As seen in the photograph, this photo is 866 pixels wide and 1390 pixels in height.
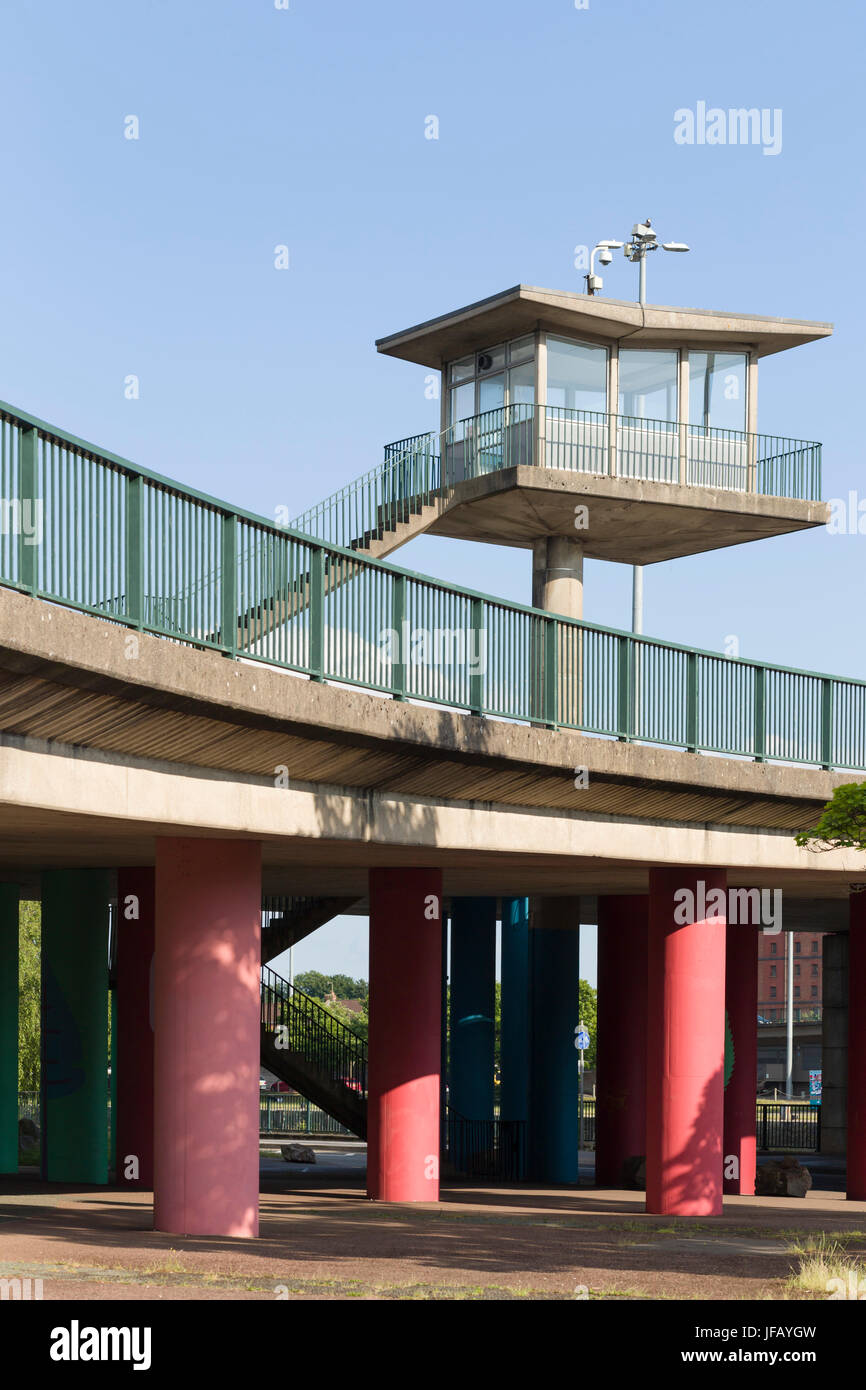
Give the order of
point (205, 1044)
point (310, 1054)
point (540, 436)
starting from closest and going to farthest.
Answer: point (205, 1044) → point (310, 1054) → point (540, 436)

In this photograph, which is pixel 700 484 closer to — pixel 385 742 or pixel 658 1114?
pixel 658 1114

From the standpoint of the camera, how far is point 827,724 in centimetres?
2467

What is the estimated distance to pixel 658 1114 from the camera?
22312 millimetres

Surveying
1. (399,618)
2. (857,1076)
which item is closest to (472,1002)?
(857,1076)

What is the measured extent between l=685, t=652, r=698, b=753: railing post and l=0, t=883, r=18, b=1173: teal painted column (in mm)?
11925

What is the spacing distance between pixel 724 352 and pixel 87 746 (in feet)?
79.0

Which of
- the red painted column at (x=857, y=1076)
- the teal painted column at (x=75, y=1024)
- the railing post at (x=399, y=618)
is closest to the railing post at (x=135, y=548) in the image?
the railing post at (x=399, y=618)

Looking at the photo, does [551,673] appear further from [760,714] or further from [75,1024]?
[75,1024]

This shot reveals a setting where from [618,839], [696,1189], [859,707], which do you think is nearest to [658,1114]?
[696,1189]

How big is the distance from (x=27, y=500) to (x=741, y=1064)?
2282 centimetres

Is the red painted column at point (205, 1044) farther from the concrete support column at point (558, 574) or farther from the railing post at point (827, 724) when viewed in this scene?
the concrete support column at point (558, 574)

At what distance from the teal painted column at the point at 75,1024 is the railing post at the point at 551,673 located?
27.4 feet

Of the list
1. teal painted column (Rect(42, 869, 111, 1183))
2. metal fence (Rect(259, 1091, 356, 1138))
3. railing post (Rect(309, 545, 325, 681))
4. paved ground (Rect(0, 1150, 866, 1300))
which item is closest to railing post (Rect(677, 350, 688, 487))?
teal painted column (Rect(42, 869, 111, 1183))

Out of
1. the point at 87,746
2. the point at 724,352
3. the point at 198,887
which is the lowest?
the point at 198,887
